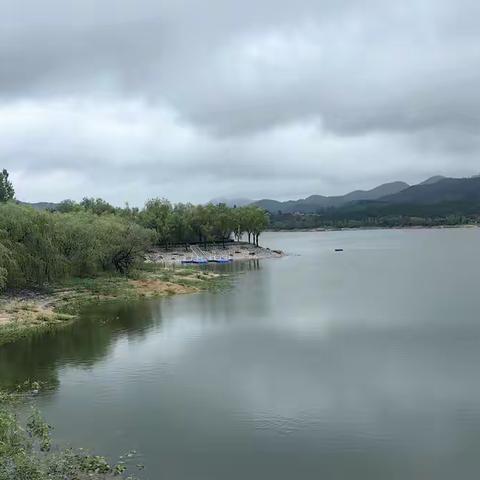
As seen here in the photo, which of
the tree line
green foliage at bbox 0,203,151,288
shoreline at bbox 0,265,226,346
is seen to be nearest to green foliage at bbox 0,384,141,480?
shoreline at bbox 0,265,226,346

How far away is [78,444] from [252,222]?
102324mm

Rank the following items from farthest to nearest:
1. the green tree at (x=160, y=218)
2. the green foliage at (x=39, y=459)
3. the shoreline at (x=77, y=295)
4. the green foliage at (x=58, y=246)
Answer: the green tree at (x=160, y=218), the green foliage at (x=58, y=246), the shoreline at (x=77, y=295), the green foliage at (x=39, y=459)

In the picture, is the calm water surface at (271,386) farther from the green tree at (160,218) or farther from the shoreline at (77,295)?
the green tree at (160,218)

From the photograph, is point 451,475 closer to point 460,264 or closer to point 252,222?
point 460,264

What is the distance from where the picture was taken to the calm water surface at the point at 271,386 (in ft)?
57.9

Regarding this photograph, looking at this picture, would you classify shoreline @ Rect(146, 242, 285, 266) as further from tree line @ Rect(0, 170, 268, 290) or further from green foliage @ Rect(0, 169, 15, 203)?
green foliage @ Rect(0, 169, 15, 203)

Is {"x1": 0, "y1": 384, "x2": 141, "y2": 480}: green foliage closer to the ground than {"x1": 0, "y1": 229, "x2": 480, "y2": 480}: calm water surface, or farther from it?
farther from it

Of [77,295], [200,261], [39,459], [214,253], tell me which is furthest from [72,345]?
[214,253]

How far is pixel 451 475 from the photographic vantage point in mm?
16359

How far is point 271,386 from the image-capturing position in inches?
976

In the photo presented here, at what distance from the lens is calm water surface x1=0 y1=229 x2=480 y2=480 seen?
57.9ft

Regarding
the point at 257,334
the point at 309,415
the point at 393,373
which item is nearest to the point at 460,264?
the point at 257,334

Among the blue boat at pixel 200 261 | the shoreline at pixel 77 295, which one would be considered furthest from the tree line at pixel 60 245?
the blue boat at pixel 200 261

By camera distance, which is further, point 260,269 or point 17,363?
point 260,269
